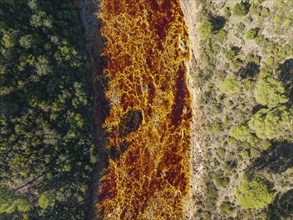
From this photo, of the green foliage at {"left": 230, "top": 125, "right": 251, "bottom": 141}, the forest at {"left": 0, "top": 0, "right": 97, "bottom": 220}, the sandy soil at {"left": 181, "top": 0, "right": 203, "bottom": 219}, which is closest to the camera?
the forest at {"left": 0, "top": 0, "right": 97, "bottom": 220}

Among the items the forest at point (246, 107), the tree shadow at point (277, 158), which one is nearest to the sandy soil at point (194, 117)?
the forest at point (246, 107)

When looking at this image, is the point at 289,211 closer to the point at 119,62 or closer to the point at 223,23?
the point at 223,23

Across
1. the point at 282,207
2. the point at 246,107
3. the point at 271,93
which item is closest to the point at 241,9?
the point at 271,93

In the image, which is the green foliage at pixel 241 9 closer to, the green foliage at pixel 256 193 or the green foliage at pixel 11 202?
the green foliage at pixel 256 193

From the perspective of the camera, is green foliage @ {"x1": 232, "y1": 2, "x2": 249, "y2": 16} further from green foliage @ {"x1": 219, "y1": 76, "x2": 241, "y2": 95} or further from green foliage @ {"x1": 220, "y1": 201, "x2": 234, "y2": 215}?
green foliage @ {"x1": 220, "y1": 201, "x2": 234, "y2": 215}

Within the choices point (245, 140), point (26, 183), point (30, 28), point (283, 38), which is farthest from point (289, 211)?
point (30, 28)

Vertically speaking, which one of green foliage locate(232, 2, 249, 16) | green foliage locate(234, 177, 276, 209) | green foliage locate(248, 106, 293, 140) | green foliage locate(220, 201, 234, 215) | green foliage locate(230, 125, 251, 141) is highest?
green foliage locate(232, 2, 249, 16)

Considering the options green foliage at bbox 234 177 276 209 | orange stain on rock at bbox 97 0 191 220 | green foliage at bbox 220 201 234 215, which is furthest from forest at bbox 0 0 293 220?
orange stain on rock at bbox 97 0 191 220
